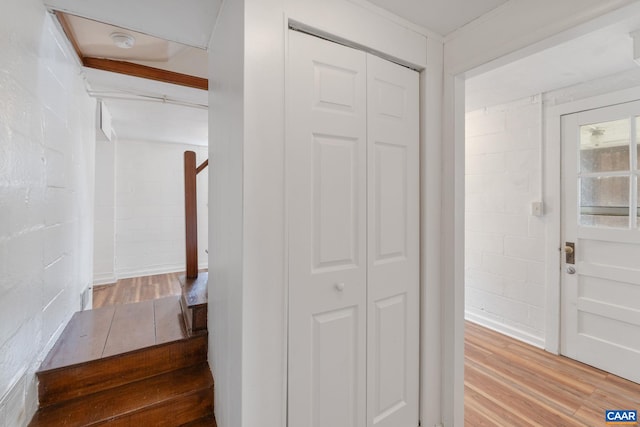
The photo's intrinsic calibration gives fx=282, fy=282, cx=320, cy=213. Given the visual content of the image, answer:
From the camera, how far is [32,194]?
3.98 ft

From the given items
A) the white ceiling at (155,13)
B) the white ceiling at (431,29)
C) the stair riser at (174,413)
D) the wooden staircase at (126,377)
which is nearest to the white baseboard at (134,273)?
the white ceiling at (431,29)

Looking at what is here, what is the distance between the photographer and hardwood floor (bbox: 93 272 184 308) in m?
3.60

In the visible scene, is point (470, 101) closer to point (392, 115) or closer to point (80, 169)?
point (392, 115)

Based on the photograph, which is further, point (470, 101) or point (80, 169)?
point (470, 101)

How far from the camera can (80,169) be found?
2.07m

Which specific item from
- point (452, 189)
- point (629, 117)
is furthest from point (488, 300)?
point (452, 189)

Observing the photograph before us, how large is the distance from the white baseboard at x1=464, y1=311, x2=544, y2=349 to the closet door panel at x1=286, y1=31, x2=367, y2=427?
2.22m

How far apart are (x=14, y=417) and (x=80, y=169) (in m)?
1.59

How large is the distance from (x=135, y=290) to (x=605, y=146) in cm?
542

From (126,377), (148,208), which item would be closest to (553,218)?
(126,377)

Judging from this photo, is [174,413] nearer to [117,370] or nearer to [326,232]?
[117,370]

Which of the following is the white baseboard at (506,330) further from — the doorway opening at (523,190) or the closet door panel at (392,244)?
the closet door panel at (392,244)

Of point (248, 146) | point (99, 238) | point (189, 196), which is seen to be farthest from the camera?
point (99, 238)

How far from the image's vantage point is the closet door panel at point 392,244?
1284 mm
